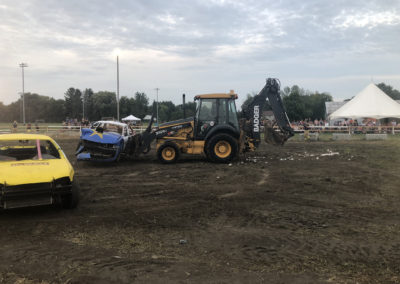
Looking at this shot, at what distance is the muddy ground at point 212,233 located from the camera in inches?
161

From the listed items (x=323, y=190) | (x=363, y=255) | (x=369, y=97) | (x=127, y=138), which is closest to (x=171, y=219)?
(x=363, y=255)

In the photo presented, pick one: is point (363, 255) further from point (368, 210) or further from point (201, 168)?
point (201, 168)

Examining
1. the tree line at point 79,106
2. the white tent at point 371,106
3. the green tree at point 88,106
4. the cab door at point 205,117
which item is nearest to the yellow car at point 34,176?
the cab door at point 205,117

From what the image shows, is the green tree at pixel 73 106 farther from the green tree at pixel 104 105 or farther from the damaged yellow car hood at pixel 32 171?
the damaged yellow car hood at pixel 32 171

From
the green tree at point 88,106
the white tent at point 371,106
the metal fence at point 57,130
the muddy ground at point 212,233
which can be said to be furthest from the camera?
the green tree at point 88,106

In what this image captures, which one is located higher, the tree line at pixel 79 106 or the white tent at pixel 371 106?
the tree line at pixel 79 106

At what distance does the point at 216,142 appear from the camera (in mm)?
12812

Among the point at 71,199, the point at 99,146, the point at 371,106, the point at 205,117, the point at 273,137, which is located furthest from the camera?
the point at 371,106

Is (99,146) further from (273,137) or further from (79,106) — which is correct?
(79,106)

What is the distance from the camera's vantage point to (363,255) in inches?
181

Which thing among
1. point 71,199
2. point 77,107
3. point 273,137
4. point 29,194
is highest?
point 77,107

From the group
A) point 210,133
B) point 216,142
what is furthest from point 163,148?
point 216,142

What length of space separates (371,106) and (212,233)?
97.1ft

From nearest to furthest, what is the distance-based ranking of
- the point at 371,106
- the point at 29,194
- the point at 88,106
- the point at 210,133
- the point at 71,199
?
the point at 29,194 < the point at 71,199 < the point at 210,133 < the point at 371,106 < the point at 88,106
